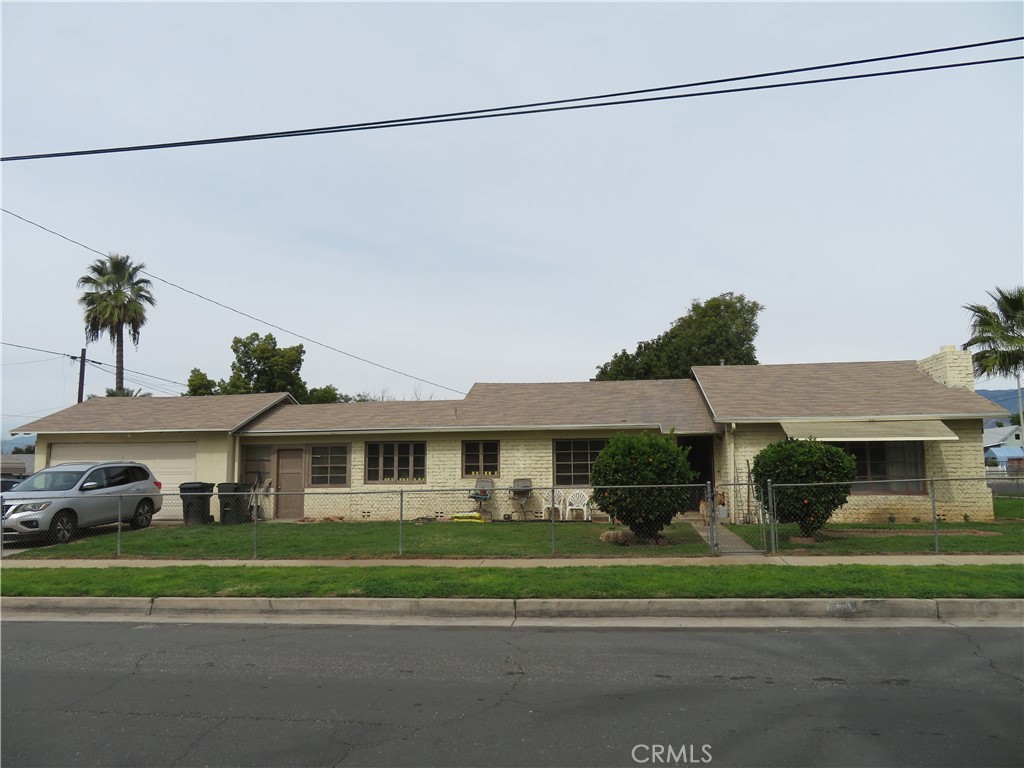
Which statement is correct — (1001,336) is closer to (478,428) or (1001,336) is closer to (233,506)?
(478,428)

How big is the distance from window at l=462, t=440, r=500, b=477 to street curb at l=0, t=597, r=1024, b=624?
11.0m

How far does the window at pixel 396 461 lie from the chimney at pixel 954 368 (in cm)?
1431

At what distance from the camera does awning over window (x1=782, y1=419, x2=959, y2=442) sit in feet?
55.9

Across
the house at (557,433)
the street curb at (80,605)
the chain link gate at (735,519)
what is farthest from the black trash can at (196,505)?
the chain link gate at (735,519)

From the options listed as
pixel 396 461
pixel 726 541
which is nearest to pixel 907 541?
pixel 726 541

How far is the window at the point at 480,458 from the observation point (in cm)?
2061

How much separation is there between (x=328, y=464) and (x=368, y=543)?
7.13 m

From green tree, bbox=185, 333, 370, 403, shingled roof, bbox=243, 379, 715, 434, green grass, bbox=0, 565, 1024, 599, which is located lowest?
green grass, bbox=0, 565, 1024, 599

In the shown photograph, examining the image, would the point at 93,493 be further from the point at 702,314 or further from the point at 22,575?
the point at 702,314

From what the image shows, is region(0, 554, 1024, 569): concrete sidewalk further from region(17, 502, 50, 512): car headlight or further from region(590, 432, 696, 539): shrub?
region(17, 502, 50, 512): car headlight

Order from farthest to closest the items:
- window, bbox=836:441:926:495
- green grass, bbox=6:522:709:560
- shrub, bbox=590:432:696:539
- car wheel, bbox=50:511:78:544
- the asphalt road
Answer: window, bbox=836:441:926:495, car wheel, bbox=50:511:78:544, shrub, bbox=590:432:696:539, green grass, bbox=6:522:709:560, the asphalt road

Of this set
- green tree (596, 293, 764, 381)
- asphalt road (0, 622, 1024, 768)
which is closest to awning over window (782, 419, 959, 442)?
asphalt road (0, 622, 1024, 768)

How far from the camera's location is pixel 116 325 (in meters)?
34.0

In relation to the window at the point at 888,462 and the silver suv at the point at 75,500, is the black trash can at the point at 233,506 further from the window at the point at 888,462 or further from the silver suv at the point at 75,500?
the window at the point at 888,462
